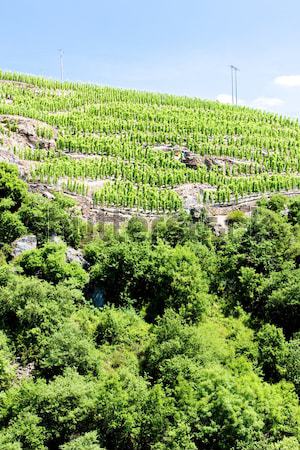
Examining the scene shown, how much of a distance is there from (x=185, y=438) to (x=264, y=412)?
5.21 metres

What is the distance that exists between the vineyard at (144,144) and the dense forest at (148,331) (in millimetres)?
5378

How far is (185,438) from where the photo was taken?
24.7 meters

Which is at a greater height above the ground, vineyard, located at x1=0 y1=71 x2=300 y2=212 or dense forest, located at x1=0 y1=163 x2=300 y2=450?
vineyard, located at x1=0 y1=71 x2=300 y2=212

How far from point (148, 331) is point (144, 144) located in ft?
106

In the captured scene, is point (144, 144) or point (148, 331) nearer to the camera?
point (148, 331)

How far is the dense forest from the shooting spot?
1009 inches

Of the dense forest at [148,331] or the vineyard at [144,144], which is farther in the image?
the vineyard at [144,144]

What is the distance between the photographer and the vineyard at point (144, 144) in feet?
167

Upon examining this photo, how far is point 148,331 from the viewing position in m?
35.0

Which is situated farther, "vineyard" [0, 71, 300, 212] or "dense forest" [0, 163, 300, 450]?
"vineyard" [0, 71, 300, 212]

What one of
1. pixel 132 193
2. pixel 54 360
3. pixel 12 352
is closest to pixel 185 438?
pixel 54 360

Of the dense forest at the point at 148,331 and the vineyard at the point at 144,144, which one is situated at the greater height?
the vineyard at the point at 144,144

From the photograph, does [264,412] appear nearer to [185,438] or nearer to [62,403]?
[185,438]

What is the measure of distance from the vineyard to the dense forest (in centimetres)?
538
